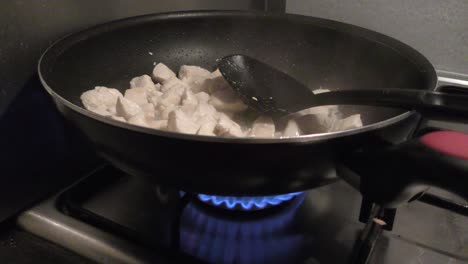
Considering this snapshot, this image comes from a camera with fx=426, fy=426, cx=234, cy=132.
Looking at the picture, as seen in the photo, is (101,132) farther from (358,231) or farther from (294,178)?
(358,231)

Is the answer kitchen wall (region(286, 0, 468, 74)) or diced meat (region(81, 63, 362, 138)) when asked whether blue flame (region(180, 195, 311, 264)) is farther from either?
kitchen wall (region(286, 0, 468, 74))

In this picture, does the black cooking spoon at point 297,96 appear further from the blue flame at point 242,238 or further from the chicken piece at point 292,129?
the blue flame at point 242,238

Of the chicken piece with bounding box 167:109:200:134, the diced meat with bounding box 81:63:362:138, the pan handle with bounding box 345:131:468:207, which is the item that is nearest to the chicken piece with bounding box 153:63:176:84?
the diced meat with bounding box 81:63:362:138

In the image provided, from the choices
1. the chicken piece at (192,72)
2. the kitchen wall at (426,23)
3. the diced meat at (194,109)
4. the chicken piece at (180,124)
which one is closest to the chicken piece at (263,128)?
the diced meat at (194,109)

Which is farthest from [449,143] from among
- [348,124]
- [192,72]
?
[192,72]

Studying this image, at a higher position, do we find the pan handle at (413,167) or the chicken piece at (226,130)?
the pan handle at (413,167)

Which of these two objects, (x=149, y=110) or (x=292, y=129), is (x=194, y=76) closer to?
(x=149, y=110)
